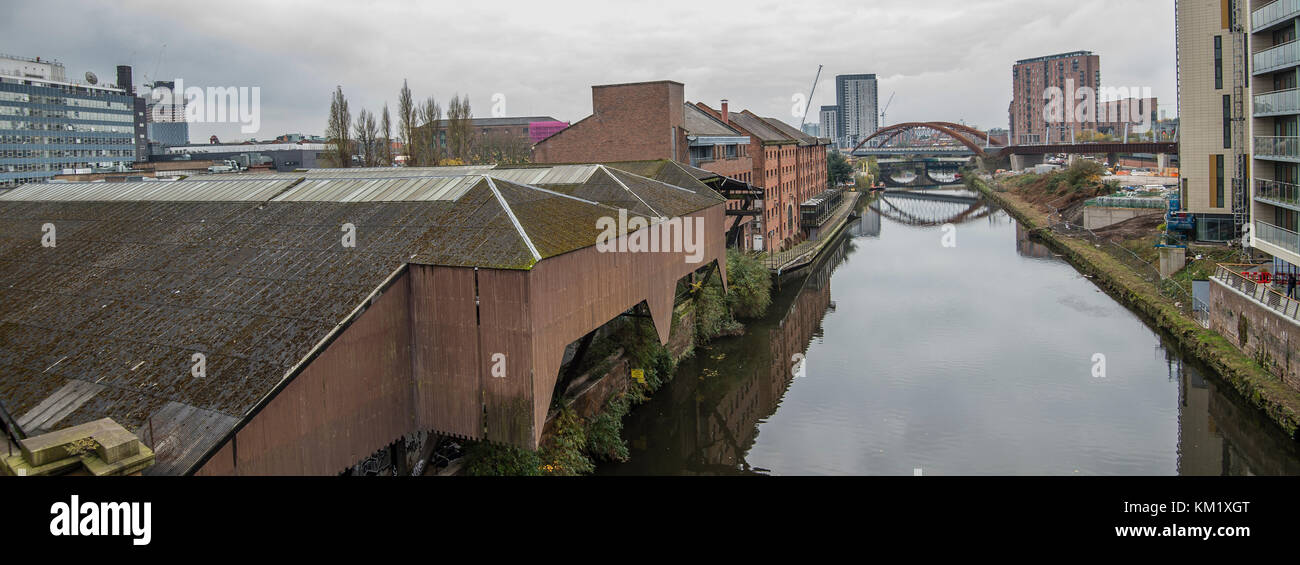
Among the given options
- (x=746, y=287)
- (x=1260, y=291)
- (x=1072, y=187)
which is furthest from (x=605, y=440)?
(x=1072, y=187)

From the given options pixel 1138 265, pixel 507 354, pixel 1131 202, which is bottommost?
pixel 507 354

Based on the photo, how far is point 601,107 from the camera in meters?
36.3

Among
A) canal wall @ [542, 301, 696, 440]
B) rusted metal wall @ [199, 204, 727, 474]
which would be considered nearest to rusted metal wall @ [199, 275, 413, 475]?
rusted metal wall @ [199, 204, 727, 474]

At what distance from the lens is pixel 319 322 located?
11477 mm

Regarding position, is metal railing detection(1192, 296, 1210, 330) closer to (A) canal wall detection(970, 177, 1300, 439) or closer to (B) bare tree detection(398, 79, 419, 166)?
(A) canal wall detection(970, 177, 1300, 439)

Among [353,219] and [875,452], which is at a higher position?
[353,219]

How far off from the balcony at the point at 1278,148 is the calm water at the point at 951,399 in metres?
5.83

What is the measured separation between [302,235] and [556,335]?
5315 millimetres

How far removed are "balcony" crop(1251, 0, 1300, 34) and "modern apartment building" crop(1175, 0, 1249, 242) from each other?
10.2 metres

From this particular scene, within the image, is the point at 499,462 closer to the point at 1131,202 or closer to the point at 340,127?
the point at 340,127

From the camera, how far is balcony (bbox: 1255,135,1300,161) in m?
20.3

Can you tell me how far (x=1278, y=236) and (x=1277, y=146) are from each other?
2420 millimetres

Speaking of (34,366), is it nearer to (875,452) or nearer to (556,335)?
(556,335)
